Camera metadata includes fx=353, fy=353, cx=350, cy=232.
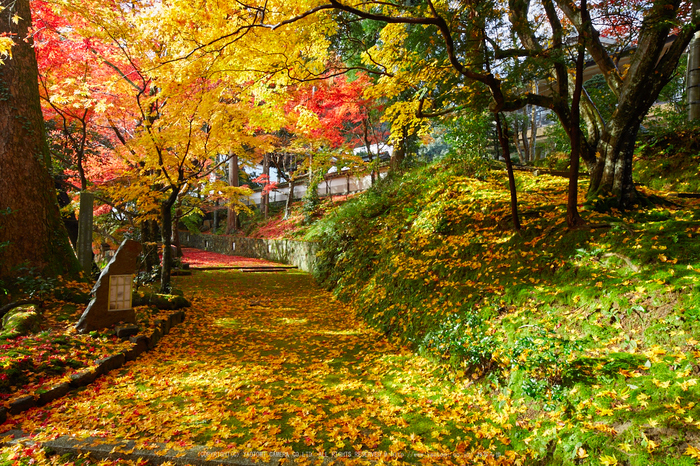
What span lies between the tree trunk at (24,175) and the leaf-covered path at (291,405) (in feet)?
11.5

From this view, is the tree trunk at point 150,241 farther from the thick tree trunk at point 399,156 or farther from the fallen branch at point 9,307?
the thick tree trunk at point 399,156

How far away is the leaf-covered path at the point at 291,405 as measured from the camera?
310 centimetres

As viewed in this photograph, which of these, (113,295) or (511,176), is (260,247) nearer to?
(113,295)

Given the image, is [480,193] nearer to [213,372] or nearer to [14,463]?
[213,372]

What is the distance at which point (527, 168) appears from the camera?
9.79m

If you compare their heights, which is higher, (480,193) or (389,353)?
(480,193)

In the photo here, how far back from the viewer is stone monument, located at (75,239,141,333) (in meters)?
5.52

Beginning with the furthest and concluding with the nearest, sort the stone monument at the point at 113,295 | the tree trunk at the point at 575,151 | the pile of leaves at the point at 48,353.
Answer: the stone monument at the point at 113,295, the tree trunk at the point at 575,151, the pile of leaves at the point at 48,353

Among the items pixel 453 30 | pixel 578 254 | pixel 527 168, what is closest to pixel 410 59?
pixel 453 30

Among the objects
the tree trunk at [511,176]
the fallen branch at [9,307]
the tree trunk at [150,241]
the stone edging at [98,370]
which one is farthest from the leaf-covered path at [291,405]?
the tree trunk at [150,241]

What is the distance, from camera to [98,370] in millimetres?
4512

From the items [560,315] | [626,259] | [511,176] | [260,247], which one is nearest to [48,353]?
[560,315]

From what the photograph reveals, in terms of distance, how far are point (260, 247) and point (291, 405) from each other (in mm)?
17692

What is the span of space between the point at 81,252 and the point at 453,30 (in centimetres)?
906
